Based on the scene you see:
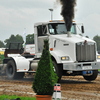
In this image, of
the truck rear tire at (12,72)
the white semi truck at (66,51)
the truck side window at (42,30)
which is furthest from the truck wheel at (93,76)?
the truck rear tire at (12,72)

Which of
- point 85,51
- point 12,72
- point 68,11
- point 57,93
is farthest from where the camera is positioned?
point 12,72

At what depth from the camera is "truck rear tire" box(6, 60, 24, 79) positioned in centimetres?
1808

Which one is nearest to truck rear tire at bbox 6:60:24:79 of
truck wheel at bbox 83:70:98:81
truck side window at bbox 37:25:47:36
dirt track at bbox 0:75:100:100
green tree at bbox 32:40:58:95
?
truck side window at bbox 37:25:47:36

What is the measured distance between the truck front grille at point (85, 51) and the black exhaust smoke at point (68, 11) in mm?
1553

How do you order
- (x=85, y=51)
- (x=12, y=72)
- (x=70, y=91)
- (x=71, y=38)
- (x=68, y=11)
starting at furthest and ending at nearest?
(x=12, y=72), (x=68, y=11), (x=71, y=38), (x=85, y=51), (x=70, y=91)

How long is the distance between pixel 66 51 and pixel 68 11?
8.44ft

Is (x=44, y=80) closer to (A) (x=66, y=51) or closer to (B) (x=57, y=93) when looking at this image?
(B) (x=57, y=93)

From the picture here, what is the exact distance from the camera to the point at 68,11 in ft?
53.1

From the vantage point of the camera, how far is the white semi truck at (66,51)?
14570 millimetres

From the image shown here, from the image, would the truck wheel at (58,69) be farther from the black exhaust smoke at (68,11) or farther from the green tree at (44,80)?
the green tree at (44,80)

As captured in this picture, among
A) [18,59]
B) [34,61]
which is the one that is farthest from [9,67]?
[34,61]

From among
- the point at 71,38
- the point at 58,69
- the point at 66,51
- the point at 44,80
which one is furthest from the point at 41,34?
the point at 44,80

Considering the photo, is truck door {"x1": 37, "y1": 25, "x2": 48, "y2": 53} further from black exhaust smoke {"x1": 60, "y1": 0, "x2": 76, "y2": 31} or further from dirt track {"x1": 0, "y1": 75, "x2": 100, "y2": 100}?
dirt track {"x1": 0, "y1": 75, "x2": 100, "y2": 100}

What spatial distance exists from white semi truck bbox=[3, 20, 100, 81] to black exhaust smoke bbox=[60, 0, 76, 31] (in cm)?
37
